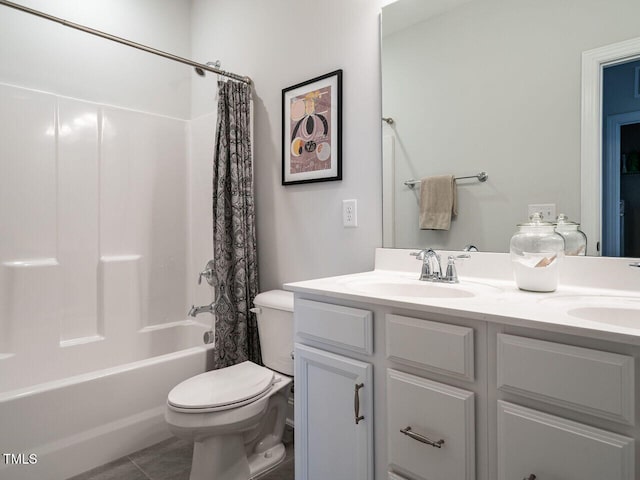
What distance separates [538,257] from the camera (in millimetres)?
1113

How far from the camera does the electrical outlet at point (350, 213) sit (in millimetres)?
1742

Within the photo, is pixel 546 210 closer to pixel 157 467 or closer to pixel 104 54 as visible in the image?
pixel 157 467

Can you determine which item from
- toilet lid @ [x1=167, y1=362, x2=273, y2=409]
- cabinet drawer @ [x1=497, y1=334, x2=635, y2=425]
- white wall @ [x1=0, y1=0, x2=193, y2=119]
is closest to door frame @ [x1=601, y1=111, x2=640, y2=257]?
cabinet drawer @ [x1=497, y1=334, x2=635, y2=425]

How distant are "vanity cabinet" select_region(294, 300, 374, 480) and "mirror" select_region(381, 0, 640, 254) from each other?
59 cm

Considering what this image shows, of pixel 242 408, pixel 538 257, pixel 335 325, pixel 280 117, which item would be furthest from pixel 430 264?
pixel 280 117

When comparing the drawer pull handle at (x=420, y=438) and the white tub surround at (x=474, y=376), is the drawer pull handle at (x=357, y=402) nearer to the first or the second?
the white tub surround at (x=474, y=376)

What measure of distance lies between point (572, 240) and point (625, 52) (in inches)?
22.3

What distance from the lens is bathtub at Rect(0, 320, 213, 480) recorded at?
146cm

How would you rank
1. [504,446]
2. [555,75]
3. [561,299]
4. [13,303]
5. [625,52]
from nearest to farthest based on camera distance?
[504,446]
[561,299]
[625,52]
[555,75]
[13,303]

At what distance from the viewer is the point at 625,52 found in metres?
1.13

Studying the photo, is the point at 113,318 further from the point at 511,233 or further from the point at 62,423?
the point at 511,233

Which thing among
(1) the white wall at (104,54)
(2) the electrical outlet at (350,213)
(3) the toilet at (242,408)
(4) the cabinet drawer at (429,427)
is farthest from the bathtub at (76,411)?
(1) the white wall at (104,54)

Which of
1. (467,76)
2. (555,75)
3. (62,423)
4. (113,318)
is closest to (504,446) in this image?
(555,75)

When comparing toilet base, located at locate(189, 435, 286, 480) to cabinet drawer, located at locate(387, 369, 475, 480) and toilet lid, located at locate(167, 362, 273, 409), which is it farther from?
cabinet drawer, located at locate(387, 369, 475, 480)
